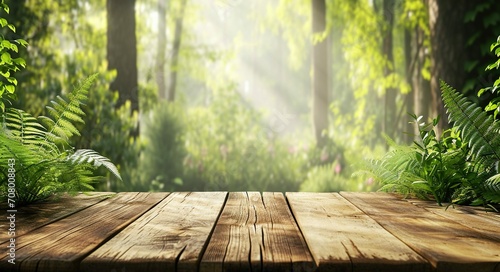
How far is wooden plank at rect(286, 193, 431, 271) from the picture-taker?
1.57m

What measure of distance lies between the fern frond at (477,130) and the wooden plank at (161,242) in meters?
1.39

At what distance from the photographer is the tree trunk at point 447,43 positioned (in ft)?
18.0

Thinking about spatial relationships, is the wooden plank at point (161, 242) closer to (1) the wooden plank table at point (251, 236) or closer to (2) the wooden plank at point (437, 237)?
(1) the wooden plank table at point (251, 236)

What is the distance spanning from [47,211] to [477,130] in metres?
2.28

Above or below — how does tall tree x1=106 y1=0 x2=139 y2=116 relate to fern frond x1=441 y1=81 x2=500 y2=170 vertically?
above

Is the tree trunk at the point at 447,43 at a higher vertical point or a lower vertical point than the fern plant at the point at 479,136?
higher

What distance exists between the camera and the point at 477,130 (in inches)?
117

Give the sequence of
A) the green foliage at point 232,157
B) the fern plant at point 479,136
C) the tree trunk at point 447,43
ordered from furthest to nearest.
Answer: the green foliage at point 232,157, the tree trunk at point 447,43, the fern plant at point 479,136

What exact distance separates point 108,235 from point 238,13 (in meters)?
50.3

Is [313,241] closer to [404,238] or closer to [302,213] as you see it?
[404,238]

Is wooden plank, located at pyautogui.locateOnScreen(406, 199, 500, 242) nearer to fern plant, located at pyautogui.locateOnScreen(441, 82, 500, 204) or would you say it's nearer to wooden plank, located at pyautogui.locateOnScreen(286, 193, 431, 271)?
fern plant, located at pyautogui.locateOnScreen(441, 82, 500, 204)

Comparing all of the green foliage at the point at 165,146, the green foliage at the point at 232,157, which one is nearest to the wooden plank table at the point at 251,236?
the green foliage at the point at 165,146

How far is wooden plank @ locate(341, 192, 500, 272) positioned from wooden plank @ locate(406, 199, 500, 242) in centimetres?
5

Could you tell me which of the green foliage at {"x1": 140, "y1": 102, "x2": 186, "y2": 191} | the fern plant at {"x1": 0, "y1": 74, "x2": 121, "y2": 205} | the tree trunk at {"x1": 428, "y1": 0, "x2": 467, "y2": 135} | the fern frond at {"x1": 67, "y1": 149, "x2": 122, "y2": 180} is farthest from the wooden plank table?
the green foliage at {"x1": 140, "y1": 102, "x2": 186, "y2": 191}
